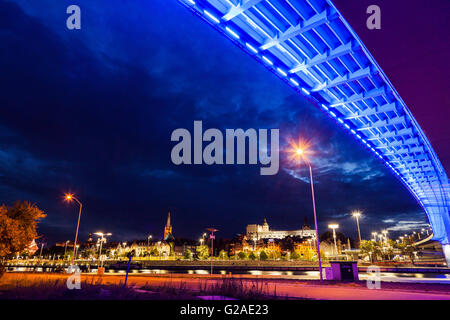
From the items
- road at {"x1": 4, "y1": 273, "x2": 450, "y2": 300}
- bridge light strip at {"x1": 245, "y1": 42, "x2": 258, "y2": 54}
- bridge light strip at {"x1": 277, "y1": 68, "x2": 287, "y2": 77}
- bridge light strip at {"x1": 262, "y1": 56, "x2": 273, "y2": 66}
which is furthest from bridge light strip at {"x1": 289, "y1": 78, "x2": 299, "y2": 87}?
road at {"x1": 4, "y1": 273, "x2": 450, "y2": 300}

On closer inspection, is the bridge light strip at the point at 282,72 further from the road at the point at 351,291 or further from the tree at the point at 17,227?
the tree at the point at 17,227

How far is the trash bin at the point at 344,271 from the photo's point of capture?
16734mm

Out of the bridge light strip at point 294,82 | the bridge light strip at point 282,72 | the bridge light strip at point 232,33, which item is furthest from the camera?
the bridge light strip at point 294,82

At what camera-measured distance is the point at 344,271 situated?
1692cm

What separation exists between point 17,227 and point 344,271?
20.0m

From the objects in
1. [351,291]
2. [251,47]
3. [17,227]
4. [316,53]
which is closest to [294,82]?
[316,53]

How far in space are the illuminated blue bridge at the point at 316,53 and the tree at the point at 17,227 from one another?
13.8 meters

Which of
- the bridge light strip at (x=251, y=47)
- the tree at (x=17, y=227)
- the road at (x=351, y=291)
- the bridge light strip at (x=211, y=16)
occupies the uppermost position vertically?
the bridge light strip at (x=251, y=47)

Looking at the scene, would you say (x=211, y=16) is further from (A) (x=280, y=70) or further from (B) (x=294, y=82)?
(B) (x=294, y=82)

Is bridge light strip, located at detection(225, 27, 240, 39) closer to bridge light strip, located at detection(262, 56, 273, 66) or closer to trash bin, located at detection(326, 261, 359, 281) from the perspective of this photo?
bridge light strip, located at detection(262, 56, 273, 66)

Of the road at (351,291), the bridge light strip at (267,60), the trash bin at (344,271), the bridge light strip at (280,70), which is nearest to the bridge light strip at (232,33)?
the bridge light strip at (280,70)
